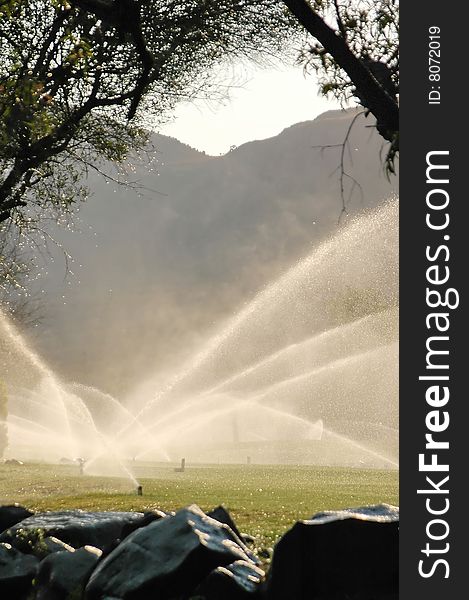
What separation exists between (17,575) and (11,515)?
2.93m

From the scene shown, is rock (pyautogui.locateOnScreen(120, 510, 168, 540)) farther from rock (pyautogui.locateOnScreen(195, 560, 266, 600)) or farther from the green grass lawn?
the green grass lawn

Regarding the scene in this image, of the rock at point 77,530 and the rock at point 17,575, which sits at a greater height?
the rock at point 77,530

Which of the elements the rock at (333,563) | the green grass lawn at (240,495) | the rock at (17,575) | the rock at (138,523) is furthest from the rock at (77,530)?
the rock at (333,563)

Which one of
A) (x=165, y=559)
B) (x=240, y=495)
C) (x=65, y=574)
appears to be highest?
(x=240, y=495)

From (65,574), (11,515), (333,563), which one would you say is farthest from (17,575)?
(333,563)

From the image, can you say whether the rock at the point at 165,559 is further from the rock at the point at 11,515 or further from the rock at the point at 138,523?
the rock at the point at 11,515

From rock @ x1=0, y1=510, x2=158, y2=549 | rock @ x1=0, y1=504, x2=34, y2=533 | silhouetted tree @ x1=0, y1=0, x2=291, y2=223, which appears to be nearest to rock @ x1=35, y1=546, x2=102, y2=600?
rock @ x1=0, y1=510, x2=158, y2=549

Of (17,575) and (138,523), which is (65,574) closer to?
(17,575)

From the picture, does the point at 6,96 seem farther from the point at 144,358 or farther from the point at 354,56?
the point at 144,358

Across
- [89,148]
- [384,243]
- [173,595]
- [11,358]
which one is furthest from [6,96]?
[384,243]

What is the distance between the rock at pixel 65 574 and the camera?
31.6 ft

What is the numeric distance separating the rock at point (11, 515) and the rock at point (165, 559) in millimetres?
4102

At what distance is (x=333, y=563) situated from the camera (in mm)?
8234

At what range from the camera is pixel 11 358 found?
244 ft
